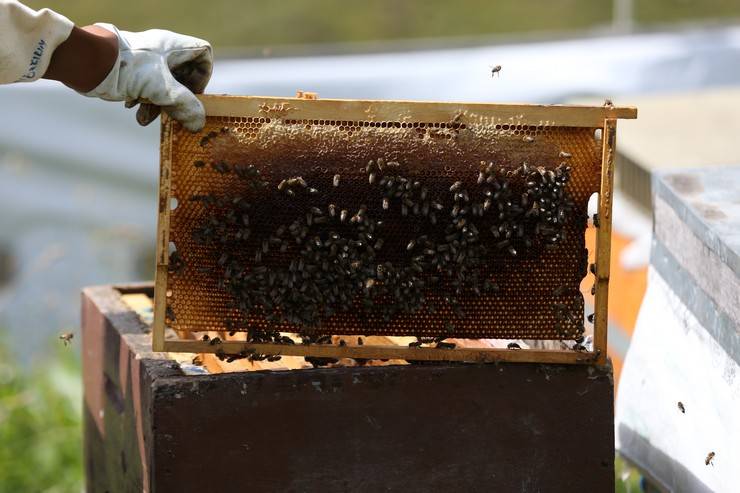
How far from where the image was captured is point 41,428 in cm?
523

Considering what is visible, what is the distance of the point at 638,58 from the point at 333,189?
15.5 ft

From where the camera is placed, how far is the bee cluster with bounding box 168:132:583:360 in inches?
106

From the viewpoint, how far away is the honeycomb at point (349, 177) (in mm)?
2701

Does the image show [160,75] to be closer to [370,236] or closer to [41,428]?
[370,236]

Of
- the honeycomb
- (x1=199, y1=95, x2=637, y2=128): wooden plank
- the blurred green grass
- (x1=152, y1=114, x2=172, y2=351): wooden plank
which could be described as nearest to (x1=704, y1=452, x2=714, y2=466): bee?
the honeycomb

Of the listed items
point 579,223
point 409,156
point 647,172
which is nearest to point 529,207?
point 579,223

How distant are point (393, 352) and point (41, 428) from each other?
3134 mm

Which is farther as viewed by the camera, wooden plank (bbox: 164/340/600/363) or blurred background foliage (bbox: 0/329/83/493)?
blurred background foliage (bbox: 0/329/83/493)

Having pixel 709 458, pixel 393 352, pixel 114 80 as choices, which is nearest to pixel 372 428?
pixel 393 352

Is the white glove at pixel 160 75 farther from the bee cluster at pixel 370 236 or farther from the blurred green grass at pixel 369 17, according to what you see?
the blurred green grass at pixel 369 17

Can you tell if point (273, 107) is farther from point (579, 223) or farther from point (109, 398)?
point (109, 398)

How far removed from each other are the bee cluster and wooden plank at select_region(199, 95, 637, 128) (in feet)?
0.34

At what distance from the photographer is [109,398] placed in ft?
10.8

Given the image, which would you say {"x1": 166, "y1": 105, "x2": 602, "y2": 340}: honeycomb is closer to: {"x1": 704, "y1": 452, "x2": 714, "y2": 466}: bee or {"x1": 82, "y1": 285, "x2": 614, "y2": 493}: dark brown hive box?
{"x1": 82, "y1": 285, "x2": 614, "y2": 493}: dark brown hive box
